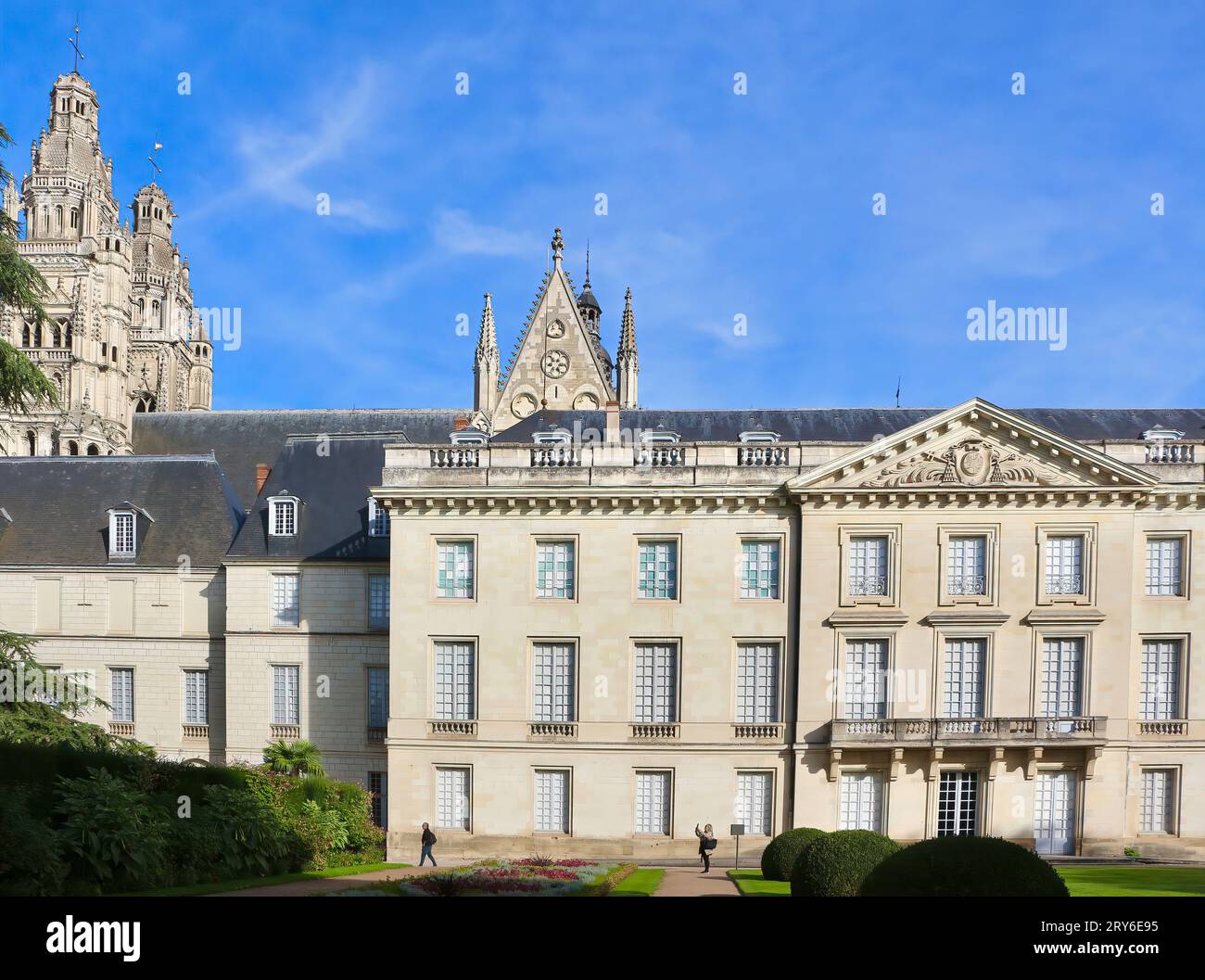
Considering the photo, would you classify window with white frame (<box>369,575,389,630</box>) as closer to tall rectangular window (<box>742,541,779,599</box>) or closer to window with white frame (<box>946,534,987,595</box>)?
tall rectangular window (<box>742,541,779,599</box>)

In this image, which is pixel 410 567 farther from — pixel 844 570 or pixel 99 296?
pixel 99 296

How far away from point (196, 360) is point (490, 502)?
8461cm

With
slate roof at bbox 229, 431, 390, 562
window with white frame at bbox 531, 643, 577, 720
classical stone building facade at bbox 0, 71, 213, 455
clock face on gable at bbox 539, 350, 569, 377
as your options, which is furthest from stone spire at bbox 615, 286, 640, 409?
classical stone building facade at bbox 0, 71, 213, 455

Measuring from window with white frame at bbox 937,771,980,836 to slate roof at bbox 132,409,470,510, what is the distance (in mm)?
36208

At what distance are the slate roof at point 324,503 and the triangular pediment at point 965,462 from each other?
55.9 feet

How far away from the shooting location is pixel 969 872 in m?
12.7

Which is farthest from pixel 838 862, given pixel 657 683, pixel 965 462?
pixel 965 462

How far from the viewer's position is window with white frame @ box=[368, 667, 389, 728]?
114 feet

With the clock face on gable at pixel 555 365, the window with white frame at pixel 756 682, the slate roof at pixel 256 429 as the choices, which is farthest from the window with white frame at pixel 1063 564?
the slate roof at pixel 256 429

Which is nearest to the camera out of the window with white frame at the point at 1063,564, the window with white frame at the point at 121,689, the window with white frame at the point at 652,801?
the window with white frame at the point at 1063,564

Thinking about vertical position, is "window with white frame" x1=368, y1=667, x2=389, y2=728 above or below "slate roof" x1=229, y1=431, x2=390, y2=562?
below

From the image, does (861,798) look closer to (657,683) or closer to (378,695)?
(657,683)

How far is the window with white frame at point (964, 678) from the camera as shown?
29.3 metres

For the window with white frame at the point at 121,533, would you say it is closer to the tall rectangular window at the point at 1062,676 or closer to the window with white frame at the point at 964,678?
the window with white frame at the point at 964,678
